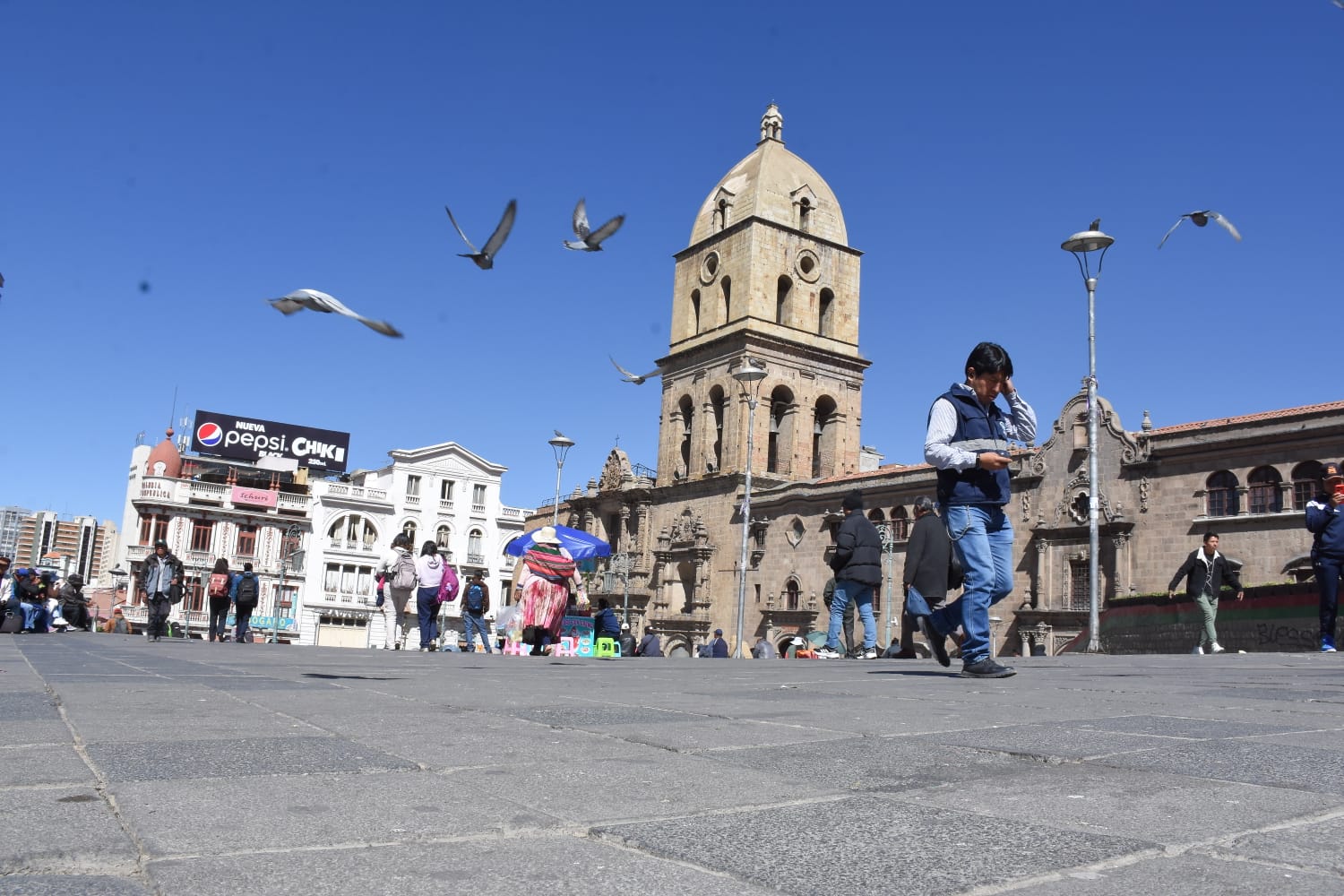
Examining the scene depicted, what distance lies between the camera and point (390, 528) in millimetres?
64625

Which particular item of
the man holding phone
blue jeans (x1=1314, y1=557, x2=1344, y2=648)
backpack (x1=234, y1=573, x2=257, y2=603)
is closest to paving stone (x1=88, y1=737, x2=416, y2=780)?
the man holding phone

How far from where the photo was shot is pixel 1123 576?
111ft

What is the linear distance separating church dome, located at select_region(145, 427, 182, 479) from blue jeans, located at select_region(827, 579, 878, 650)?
66328mm

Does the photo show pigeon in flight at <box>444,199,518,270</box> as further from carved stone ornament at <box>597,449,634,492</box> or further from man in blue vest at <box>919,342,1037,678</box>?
carved stone ornament at <box>597,449,634,492</box>

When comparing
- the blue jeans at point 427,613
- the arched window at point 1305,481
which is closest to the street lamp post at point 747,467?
the blue jeans at point 427,613

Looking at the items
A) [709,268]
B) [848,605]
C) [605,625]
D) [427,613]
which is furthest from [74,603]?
[709,268]

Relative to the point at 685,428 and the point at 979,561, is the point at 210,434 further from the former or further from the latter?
the point at 979,561

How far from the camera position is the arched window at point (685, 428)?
5322cm

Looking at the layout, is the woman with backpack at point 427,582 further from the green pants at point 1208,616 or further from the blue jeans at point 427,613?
the green pants at point 1208,616

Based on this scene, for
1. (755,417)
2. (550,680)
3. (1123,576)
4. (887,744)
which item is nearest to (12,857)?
(887,744)

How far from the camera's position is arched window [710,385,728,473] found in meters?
51.1

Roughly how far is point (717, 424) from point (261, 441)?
1504 inches

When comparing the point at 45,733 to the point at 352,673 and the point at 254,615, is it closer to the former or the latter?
the point at 352,673

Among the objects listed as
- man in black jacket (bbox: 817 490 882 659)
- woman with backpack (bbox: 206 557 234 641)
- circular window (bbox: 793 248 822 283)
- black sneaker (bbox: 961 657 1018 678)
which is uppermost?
circular window (bbox: 793 248 822 283)
